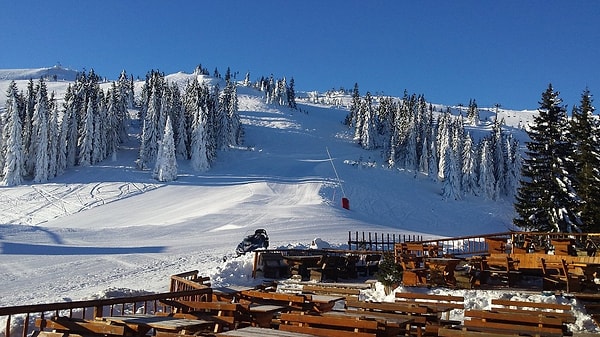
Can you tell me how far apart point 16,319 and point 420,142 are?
88174 millimetres

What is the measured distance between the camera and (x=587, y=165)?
82.5 feet

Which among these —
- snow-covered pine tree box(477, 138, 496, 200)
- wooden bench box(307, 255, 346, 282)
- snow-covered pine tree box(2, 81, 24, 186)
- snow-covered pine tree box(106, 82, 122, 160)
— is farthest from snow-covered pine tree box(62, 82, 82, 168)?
wooden bench box(307, 255, 346, 282)

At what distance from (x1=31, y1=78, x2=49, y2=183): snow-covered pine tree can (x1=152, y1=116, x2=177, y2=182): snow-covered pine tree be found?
42.2ft

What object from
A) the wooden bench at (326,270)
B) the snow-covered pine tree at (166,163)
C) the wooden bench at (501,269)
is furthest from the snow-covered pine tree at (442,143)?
the wooden bench at (501,269)

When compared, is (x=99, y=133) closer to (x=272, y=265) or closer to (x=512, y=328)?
(x=272, y=265)

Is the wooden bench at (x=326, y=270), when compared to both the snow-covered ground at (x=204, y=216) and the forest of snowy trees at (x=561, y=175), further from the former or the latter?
the forest of snowy trees at (x=561, y=175)

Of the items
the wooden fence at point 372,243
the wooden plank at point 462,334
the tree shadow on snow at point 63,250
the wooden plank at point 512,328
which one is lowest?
the tree shadow on snow at point 63,250

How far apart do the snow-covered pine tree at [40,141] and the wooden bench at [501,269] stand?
61684mm

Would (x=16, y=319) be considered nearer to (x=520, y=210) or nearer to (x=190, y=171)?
(x=520, y=210)

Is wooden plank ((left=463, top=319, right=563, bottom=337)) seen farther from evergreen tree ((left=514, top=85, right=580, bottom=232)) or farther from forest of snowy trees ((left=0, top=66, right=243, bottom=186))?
forest of snowy trees ((left=0, top=66, right=243, bottom=186))

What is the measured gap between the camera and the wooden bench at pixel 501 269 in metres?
14.1

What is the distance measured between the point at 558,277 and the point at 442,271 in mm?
2674

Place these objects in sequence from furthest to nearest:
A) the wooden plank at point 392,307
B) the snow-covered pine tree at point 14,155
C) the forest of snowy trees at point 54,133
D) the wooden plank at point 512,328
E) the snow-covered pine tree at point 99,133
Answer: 1. the snow-covered pine tree at point 99,133
2. the forest of snowy trees at point 54,133
3. the snow-covered pine tree at point 14,155
4. the wooden plank at point 392,307
5. the wooden plank at point 512,328

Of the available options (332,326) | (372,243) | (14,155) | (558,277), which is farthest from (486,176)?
(332,326)
